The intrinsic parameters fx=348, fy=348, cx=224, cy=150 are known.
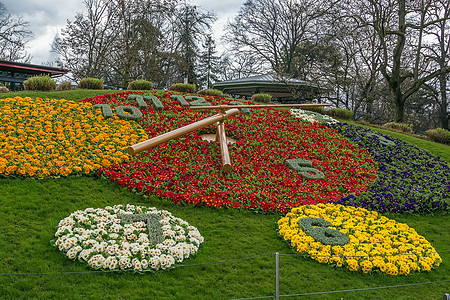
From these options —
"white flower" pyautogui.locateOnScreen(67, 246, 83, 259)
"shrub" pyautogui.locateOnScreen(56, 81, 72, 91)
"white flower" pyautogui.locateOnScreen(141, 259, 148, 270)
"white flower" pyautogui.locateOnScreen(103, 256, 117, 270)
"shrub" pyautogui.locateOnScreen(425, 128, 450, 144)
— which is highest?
"shrub" pyautogui.locateOnScreen(56, 81, 72, 91)

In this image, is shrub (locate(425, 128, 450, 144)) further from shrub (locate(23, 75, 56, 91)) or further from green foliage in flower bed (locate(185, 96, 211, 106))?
shrub (locate(23, 75, 56, 91))

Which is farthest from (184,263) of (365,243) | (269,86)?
(269,86)

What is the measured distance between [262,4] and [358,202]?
99.3 feet

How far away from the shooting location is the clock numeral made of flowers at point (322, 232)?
552cm

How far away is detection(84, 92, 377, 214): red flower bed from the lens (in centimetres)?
719

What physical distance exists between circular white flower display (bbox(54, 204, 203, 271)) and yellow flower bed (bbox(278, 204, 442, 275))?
1731mm

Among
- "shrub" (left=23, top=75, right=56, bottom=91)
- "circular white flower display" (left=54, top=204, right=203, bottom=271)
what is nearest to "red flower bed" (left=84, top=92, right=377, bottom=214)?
"circular white flower display" (left=54, top=204, right=203, bottom=271)

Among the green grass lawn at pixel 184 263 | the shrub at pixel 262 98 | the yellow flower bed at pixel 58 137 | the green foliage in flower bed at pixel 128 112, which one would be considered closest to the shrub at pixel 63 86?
the yellow flower bed at pixel 58 137

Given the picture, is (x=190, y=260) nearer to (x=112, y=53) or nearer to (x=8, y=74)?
(x=8, y=74)

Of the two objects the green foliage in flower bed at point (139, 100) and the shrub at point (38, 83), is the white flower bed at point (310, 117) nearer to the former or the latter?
the green foliage in flower bed at point (139, 100)

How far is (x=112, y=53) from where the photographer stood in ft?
90.2

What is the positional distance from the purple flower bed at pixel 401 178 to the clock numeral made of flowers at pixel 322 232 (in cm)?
156

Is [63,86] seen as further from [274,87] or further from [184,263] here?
[184,263]

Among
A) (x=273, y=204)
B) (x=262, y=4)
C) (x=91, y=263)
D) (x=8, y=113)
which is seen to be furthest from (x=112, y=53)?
(x=91, y=263)
